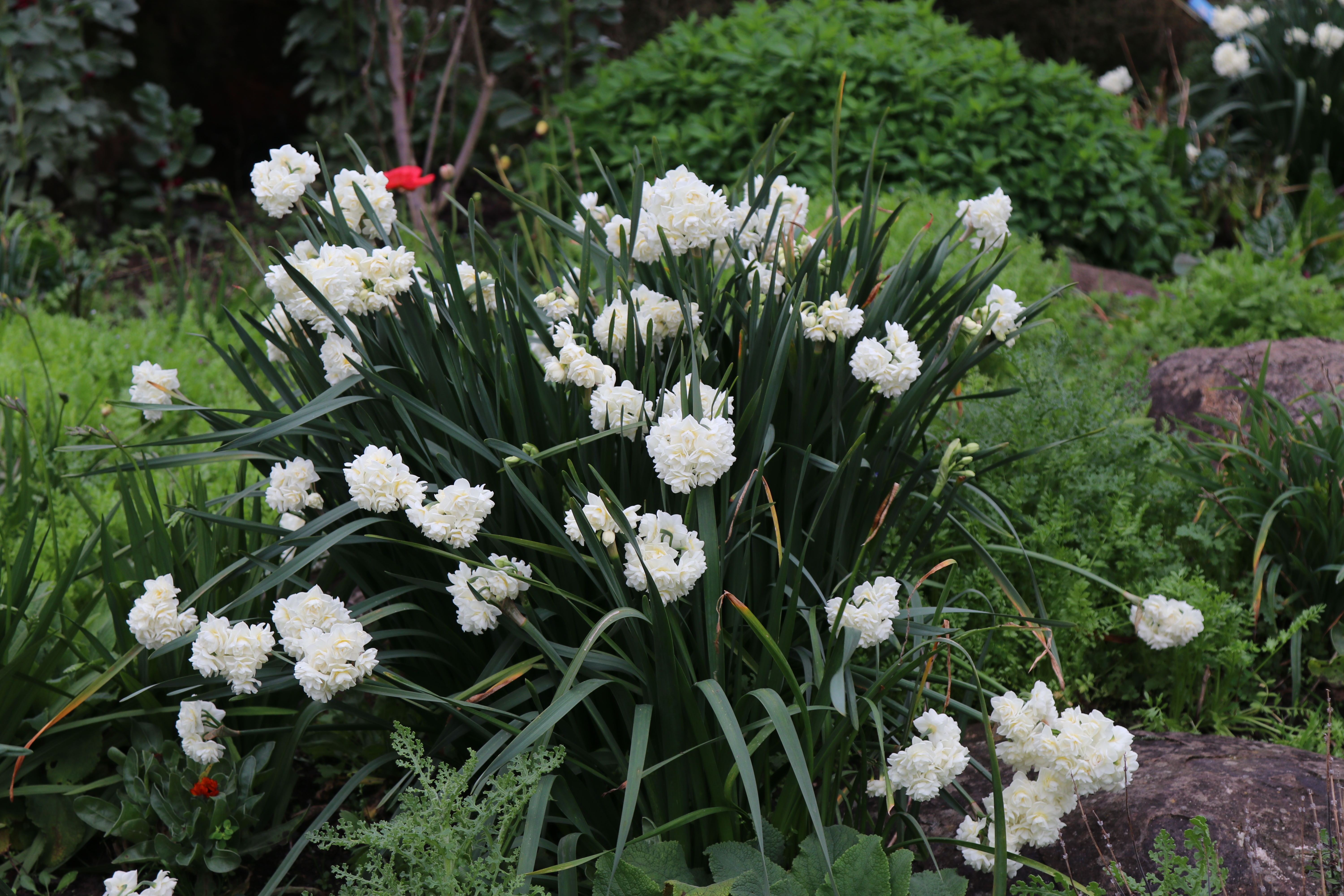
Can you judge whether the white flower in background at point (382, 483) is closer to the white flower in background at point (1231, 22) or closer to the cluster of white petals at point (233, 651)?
the cluster of white petals at point (233, 651)

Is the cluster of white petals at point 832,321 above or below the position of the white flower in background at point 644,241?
below

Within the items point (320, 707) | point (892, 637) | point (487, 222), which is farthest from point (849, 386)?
point (487, 222)

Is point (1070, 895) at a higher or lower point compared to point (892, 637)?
lower

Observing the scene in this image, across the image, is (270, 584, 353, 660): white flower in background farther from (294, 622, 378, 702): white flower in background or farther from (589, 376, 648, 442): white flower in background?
(589, 376, 648, 442): white flower in background

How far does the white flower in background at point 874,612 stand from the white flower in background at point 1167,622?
0.65 m

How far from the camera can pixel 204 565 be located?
2.01 m

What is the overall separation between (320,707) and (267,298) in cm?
351

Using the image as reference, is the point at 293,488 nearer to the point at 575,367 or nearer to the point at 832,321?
the point at 575,367

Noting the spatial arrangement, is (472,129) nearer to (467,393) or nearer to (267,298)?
(267,298)

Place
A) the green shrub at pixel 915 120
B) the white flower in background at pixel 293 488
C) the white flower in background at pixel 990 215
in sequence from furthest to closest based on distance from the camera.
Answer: the green shrub at pixel 915 120, the white flower in background at pixel 990 215, the white flower in background at pixel 293 488

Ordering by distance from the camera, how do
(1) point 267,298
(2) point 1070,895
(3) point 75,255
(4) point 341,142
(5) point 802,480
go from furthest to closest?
(4) point 341,142 < (3) point 75,255 < (1) point 267,298 < (5) point 802,480 < (2) point 1070,895

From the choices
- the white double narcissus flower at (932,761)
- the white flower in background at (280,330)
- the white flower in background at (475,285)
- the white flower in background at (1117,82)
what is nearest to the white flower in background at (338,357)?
the white flower in background at (280,330)

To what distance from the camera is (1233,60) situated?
707cm

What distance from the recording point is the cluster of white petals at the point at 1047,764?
62.5 inches
